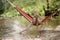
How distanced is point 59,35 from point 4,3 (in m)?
8.91

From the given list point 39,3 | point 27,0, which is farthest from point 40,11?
point 27,0

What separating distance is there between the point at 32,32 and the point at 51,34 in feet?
2.31

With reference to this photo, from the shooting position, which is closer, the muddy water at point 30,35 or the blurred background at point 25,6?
the muddy water at point 30,35

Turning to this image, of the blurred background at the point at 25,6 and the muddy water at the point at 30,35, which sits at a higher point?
the muddy water at the point at 30,35

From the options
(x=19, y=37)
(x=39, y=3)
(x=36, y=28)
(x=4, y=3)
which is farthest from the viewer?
(x=4, y=3)

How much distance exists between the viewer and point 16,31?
25.7ft

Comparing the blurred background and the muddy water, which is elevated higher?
the muddy water

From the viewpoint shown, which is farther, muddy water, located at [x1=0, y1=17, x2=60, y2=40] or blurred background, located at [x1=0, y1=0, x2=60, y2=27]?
blurred background, located at [x1=0, y1=0, x2=60, y2=27]

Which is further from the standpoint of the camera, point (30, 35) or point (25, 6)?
point (25, 6)

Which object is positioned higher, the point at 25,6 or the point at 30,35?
the point at 30,35

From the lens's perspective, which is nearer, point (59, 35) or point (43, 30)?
point (59, 35)

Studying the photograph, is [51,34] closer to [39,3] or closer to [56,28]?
[56,28]

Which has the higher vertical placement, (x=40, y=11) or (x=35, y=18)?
(x=35, y=18)

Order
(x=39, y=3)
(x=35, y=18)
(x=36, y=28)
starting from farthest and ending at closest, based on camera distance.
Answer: (x=39, y=3) < (x=36, y=28) < (x=35, y=18)
